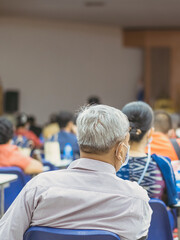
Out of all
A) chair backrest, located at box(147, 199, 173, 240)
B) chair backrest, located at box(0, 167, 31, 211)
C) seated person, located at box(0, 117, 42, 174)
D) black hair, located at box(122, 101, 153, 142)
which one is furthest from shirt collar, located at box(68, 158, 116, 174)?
seated person, located at box(0, 117, 42, 174)

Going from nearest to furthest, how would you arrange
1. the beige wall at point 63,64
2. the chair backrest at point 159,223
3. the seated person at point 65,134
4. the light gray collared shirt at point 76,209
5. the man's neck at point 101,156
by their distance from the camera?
the light gray collared shirt at point 76,209, the man's neck at point 101,156, the chair backrest at point 159,223, the seated person at point 65,134, the beige wall at point 63,64

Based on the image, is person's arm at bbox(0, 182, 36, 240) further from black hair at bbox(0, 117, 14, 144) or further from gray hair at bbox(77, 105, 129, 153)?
black hair at bbox(0, 117, 14, 144)

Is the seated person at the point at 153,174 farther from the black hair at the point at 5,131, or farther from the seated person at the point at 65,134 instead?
the seated person at the point at 65,134

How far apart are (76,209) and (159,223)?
77cm

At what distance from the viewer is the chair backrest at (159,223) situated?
2.20 metres

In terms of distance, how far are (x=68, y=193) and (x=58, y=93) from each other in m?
11.8

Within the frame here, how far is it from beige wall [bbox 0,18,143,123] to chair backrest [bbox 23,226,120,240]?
37.0ft

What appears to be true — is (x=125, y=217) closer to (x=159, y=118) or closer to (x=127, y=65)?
(x=159, y=118)

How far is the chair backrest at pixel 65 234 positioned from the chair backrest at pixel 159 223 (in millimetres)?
704

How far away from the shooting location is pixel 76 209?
5.28 ft

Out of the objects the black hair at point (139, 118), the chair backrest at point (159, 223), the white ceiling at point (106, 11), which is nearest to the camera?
the chair backrest at point (159, 223)

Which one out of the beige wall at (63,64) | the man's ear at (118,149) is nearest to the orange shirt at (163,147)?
the man's ear at (118,149)

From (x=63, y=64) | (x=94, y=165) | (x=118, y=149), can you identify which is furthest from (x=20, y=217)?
(x=63, y=64)

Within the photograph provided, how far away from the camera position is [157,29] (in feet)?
46.1
